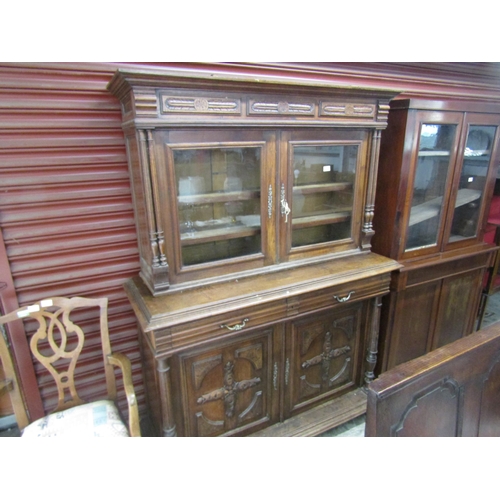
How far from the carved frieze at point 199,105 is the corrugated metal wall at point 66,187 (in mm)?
451

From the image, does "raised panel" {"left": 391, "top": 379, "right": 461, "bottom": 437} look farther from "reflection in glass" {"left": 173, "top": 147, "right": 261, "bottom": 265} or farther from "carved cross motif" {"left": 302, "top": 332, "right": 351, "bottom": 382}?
"reflection in glass" {"left": 173, "top": 147, "right": 261, "bottom": 265}

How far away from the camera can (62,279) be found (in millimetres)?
1757

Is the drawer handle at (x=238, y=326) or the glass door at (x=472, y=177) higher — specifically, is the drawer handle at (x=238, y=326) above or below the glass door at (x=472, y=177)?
below

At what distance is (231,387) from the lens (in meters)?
1.75

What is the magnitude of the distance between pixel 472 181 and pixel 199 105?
6.91 ft

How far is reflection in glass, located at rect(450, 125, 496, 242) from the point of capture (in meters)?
2.29

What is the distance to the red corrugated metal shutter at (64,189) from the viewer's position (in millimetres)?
1521

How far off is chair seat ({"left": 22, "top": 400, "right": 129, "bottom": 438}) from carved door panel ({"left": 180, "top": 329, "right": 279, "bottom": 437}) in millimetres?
340

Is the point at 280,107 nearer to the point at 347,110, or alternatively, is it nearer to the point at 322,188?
the point at 347,110

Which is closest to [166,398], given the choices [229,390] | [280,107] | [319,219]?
[229,390]

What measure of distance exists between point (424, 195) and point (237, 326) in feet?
5.35

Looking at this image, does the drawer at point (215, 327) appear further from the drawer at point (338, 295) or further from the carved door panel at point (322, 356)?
the carved door panel at point (322, 356)

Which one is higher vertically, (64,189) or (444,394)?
(64,189)

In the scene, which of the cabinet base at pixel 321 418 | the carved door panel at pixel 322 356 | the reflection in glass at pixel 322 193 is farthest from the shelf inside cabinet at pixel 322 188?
the cabinet base at pixel 321 418
